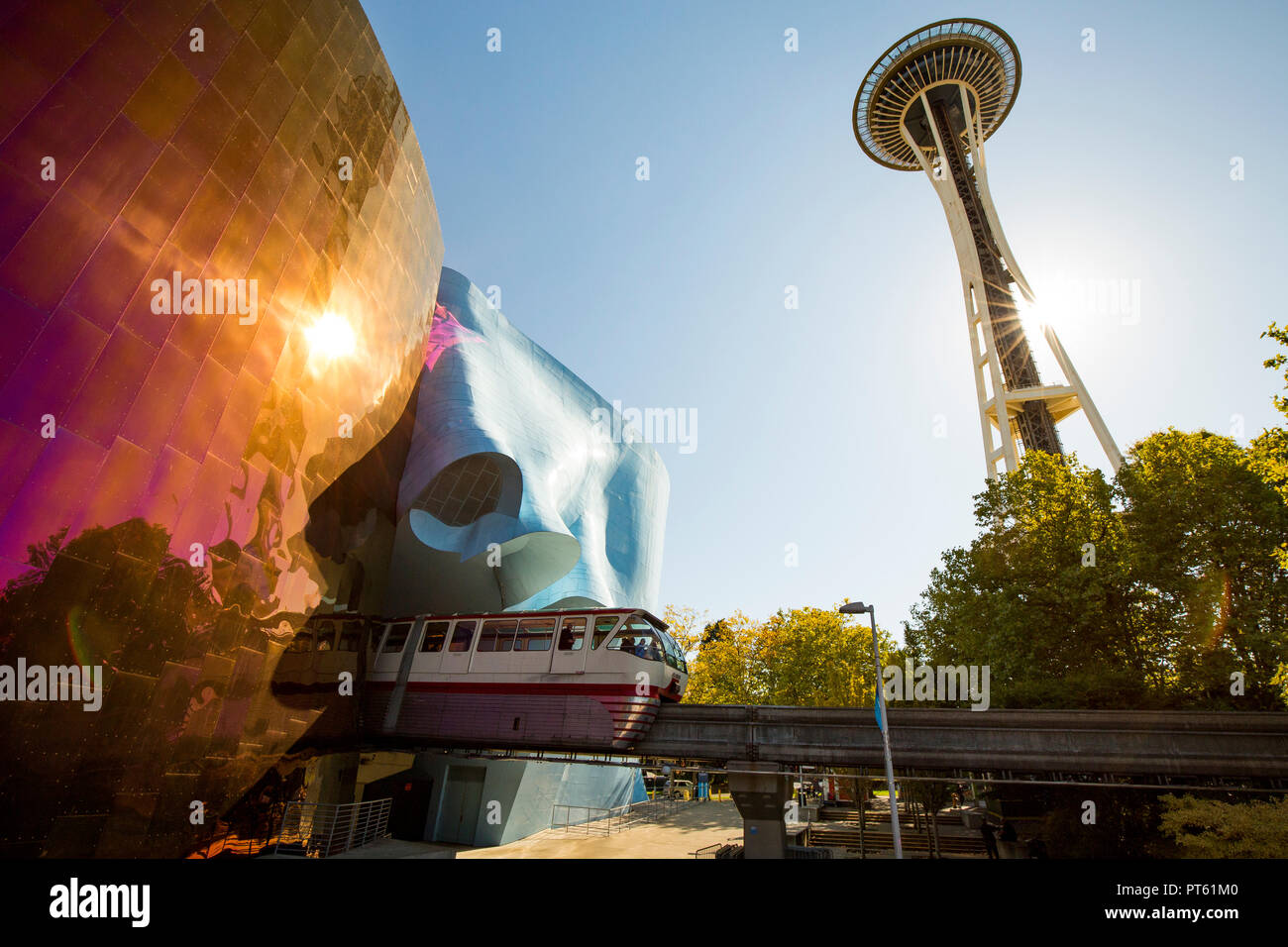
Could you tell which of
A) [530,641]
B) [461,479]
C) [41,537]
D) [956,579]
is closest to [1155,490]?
[956,579]

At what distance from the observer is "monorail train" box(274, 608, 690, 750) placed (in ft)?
55.4

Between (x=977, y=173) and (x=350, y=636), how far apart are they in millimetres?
58649

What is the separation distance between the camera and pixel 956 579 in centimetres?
2720

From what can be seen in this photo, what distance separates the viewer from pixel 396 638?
2056 cm

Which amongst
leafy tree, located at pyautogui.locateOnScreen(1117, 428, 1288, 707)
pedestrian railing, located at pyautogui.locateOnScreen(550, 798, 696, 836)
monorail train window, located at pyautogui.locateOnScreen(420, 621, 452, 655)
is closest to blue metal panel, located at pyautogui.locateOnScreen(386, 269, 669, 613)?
monorail train window, located at pyautogui.locateOnScreen(420, 621, 452, 655)

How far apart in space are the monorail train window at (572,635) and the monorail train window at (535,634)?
0.37m

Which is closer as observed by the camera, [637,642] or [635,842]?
[637,642]

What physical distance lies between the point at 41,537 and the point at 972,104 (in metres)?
73.3

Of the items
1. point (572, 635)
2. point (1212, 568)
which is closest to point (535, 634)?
point (572, 635)

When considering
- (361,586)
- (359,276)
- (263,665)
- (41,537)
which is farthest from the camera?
(361,586)

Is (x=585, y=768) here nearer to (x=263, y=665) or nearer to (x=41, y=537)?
(x=263, y=665)

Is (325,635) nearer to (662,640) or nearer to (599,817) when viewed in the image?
(662,640)

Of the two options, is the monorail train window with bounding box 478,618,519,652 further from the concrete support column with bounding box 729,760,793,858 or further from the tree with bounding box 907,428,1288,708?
the tree with bounding box 907,428,1288,708
